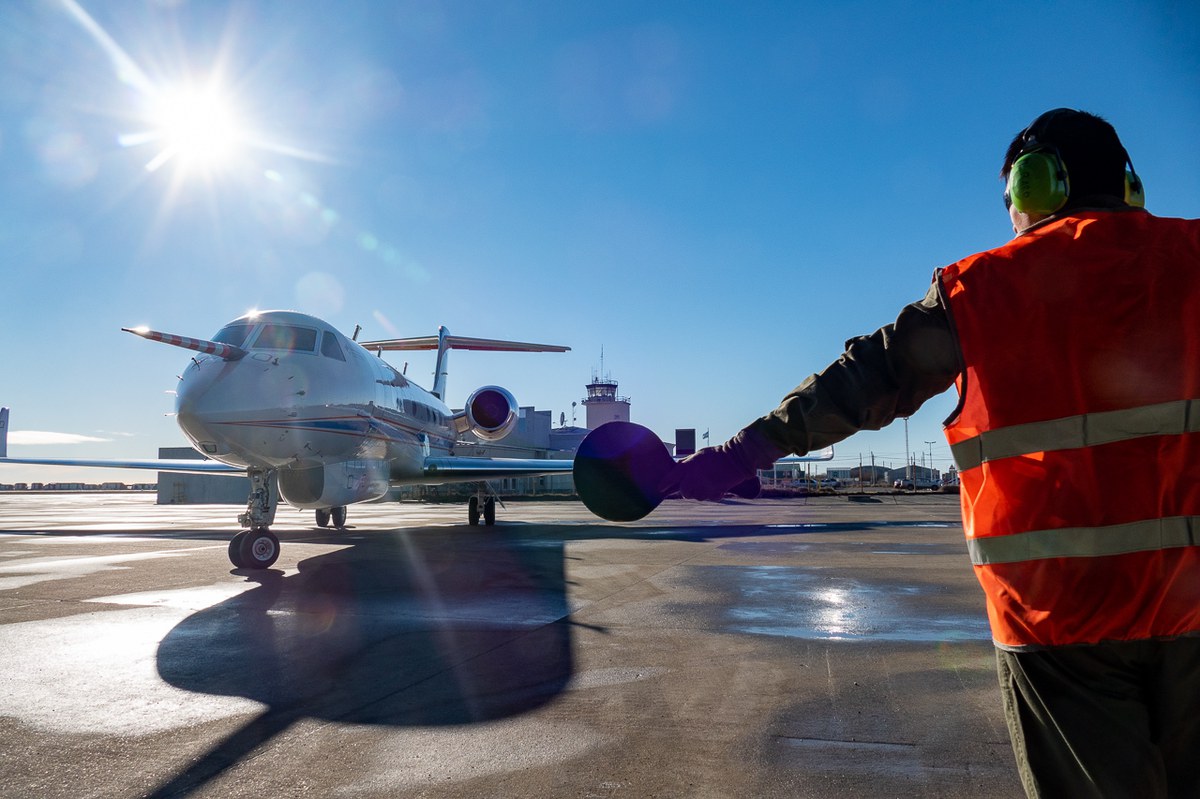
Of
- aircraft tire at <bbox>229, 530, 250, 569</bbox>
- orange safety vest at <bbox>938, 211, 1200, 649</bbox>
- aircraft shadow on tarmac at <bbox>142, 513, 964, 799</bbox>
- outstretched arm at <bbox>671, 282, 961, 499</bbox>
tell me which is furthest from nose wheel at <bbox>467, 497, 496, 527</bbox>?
orange safety vest at <bbox>938, 211, 1200, 649</bbox>

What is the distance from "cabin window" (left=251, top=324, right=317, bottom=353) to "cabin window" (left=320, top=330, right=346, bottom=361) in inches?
8.9

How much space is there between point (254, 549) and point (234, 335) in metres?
3.28

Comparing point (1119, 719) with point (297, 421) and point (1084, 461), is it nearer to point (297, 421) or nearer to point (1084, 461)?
point (1084, 461)

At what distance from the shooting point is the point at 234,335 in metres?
11.0

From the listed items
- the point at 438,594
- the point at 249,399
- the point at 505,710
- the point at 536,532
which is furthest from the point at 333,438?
the point at 505,710

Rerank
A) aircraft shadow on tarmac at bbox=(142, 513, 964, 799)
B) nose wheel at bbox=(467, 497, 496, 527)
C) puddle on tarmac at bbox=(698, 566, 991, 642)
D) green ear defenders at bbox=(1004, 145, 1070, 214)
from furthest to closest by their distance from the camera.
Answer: nose wheel at bbox=(467, 497, 496, 527) < puddle on tarmac at bbox=(698, 566, 991, 642) < aircraft shadow on tarmac at bbox=(142, 513, 964, 799) < green ear defenders at bbox=(1004, 145, 1070, 214)

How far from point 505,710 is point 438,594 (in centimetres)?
428

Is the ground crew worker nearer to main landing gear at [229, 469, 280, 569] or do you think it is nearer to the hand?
the hand

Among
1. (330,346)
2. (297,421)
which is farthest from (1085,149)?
(330,346)

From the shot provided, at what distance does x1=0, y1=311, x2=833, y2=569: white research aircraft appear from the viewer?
1002cm

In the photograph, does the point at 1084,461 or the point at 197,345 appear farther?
the point at 197,345

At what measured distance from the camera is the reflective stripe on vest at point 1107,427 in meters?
1.46

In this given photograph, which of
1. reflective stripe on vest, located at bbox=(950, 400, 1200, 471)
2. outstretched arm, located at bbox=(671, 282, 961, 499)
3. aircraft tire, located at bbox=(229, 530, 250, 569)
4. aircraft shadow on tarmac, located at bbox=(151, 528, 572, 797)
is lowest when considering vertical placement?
aircraft shadow on tarmac, located at bbox=(151, 528, 572, 797)

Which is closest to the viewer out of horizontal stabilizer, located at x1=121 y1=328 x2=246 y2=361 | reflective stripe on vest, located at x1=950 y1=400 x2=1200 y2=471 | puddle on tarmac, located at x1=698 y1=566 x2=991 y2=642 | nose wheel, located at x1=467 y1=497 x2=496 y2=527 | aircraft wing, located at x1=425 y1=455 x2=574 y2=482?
reflective stripe on vest, located at x1=950 y1=400 x2=1200 y2=471
